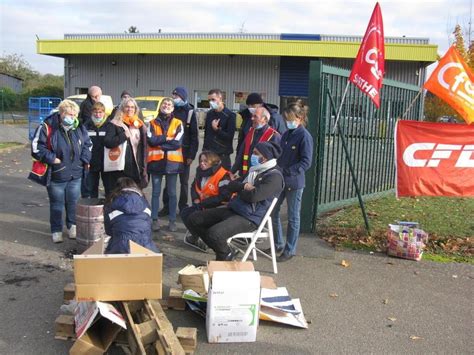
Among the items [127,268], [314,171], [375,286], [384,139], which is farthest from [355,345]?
[384,139]

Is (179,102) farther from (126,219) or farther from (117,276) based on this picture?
(117,276)

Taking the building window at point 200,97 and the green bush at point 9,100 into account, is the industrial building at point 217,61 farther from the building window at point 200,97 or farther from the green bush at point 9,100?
the green bush at point 9,100

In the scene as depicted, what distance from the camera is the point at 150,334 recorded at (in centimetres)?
336

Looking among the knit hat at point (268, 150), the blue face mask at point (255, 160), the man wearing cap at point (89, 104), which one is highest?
the man wearing cap at point (89, 104)

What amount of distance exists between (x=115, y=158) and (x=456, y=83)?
4.54 meters

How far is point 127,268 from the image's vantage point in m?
3.53

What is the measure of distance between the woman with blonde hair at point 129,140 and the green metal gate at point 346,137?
2236 millimetres

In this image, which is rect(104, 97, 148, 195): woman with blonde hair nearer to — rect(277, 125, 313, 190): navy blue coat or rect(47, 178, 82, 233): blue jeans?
rect(47, 178, 82, 233): blue jeans

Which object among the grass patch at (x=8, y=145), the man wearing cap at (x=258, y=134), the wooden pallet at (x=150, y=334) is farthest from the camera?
the grass patch at (x=8, y=145)

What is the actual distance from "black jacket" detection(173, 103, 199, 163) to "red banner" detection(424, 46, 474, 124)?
Answer: 3.28 m

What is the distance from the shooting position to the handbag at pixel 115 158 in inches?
244

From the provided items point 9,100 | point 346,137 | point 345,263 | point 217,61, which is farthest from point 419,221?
point 9,100

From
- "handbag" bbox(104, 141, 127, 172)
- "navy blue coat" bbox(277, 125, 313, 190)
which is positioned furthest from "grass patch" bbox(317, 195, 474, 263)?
"handbag" bbox(104, 141, 127, 172)

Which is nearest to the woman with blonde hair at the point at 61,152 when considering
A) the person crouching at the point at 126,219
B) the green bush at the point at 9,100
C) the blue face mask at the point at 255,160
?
the person crouching at the point at 126,219
